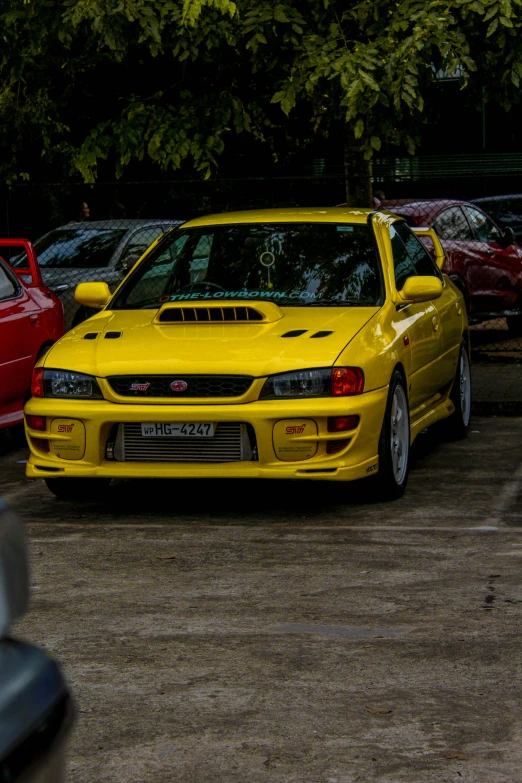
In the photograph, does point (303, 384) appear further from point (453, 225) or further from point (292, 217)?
point (453, 225)

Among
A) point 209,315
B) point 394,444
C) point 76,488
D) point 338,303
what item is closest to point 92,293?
point 209,315

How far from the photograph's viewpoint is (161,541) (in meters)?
7.77

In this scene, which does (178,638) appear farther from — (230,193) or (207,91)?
(230,193)

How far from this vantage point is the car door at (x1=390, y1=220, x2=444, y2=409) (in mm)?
9281

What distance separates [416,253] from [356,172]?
6.53 meters

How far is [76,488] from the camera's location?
902 centimetres

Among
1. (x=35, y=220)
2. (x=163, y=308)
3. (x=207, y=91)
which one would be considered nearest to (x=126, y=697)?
(x=163, y=308)

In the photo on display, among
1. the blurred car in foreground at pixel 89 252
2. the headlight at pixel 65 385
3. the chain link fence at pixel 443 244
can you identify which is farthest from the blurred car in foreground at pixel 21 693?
the blurred car in foreground at pixel 89 252

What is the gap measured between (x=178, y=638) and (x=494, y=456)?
4.91 meters

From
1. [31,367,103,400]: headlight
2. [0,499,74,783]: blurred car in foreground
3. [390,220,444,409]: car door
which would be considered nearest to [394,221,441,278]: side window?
[390,220,444,409]: car door

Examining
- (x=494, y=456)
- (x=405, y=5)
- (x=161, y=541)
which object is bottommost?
(x=494, y=456)

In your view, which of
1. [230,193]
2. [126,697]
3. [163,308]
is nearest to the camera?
[126,697]

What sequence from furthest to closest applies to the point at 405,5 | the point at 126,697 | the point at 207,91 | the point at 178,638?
the point at 207,91 < the point at 405,5 < the point at 178,638 < the point at 126,697

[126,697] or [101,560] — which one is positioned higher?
[126,697]
